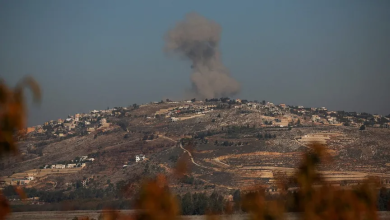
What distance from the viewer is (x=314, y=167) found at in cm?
744

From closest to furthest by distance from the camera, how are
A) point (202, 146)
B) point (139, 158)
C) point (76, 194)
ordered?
point (76, 194)
point (139, 158)
point (202, 146)

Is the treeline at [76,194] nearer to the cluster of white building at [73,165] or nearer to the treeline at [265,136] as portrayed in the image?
the cluster of white building at [73,165]

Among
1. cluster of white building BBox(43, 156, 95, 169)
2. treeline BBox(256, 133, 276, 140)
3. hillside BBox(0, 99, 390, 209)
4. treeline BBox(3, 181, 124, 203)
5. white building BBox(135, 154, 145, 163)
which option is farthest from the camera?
cluster of white building BBox(43, 156, 95, 169)

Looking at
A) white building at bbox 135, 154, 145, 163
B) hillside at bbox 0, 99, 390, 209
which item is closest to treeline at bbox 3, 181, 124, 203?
hillside at bbox 0, 99, 390, 209

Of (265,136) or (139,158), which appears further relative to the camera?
(265,136)

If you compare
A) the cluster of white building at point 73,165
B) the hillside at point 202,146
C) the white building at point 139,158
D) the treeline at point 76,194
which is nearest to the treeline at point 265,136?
the hillside at point 202,146

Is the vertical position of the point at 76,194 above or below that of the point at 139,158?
below

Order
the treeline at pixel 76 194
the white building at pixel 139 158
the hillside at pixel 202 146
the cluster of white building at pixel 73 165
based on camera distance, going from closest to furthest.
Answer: the treeline at pixel 76 194, the hillside at pixel 202 146, the white building at pixel 139 158, the cluster of white building at pixel 73 165

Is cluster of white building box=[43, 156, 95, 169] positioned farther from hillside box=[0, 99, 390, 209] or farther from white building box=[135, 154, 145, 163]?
white building box=[135, 154, 145, 163]

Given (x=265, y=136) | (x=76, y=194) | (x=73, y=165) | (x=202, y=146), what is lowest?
(x=76, y=194)

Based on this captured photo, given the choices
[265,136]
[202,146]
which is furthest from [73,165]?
[265,136]

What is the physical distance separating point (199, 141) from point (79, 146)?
23.1 metres

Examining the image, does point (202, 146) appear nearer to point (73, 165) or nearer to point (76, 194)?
point (73, 165)

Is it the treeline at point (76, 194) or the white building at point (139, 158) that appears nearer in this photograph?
the treeline at point (76, 194)
